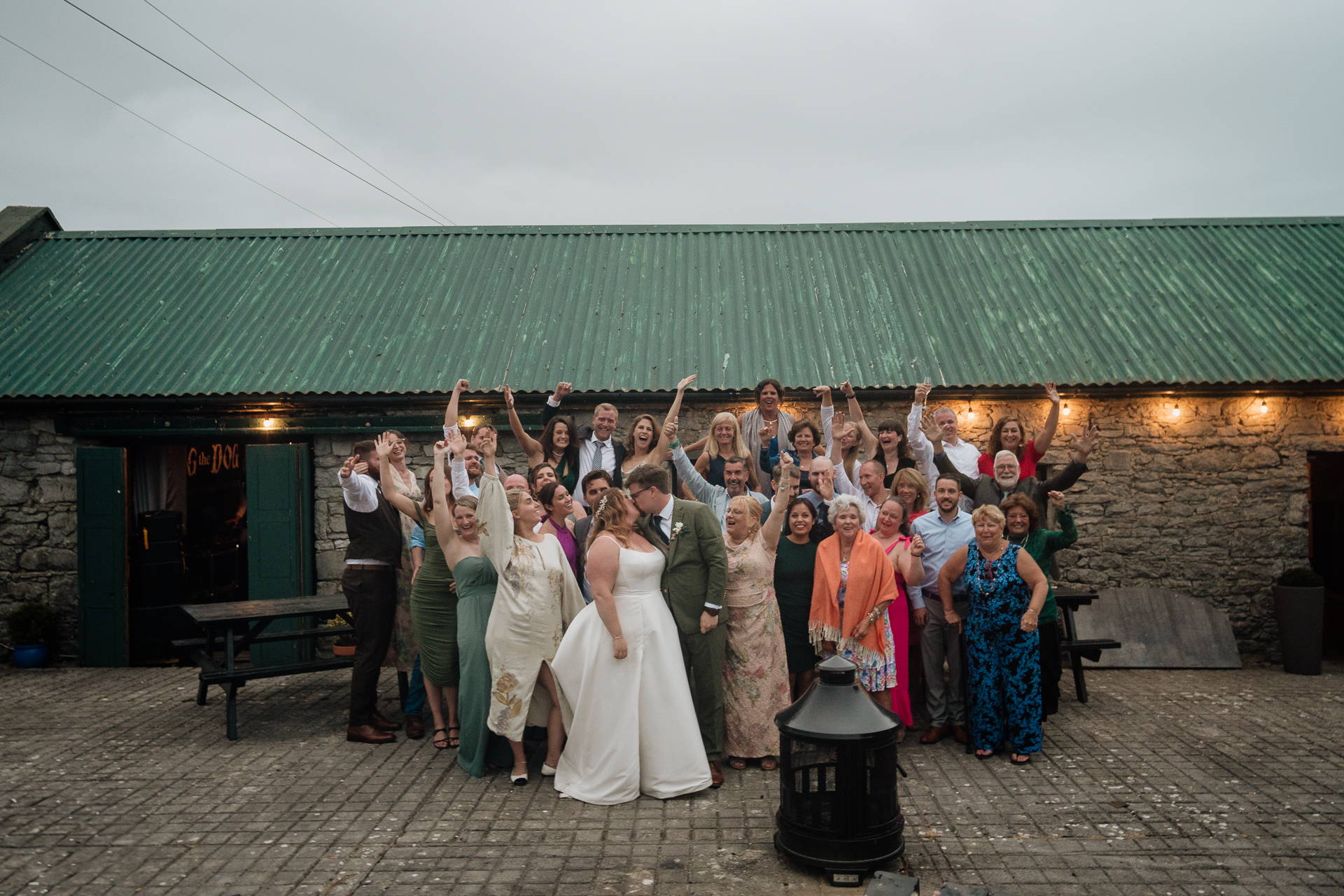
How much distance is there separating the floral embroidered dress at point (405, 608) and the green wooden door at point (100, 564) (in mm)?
4128

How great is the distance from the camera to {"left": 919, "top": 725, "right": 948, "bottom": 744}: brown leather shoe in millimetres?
5930

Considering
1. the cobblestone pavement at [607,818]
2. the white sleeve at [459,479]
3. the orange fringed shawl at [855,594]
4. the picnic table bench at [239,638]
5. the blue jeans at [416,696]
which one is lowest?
the cobblestone pavement at [607,818]

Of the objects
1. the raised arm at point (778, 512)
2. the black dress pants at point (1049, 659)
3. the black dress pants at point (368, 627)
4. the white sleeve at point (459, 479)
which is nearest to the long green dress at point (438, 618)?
the white sleeve at point (459, 479)

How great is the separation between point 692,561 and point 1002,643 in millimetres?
2168

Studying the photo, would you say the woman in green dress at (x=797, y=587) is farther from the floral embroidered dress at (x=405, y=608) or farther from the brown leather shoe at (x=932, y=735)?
the floral embroidered dress at (x=405, y=608)

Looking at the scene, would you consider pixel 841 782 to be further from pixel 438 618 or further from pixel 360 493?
pixel 360 493

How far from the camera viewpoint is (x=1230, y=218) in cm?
1111

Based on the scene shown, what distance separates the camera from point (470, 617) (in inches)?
215

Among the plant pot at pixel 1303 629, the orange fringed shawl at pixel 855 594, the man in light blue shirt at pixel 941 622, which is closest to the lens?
the orange fringed shawl at pixel 855 594

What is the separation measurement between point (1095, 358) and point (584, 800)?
23.4 feet

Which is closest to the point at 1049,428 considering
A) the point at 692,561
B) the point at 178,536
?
the point at 692,561

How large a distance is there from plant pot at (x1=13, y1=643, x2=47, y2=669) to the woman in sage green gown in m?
5.93

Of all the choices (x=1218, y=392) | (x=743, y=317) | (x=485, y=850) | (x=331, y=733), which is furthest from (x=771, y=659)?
(x=1218, y=392)

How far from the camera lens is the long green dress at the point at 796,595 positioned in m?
5.76
